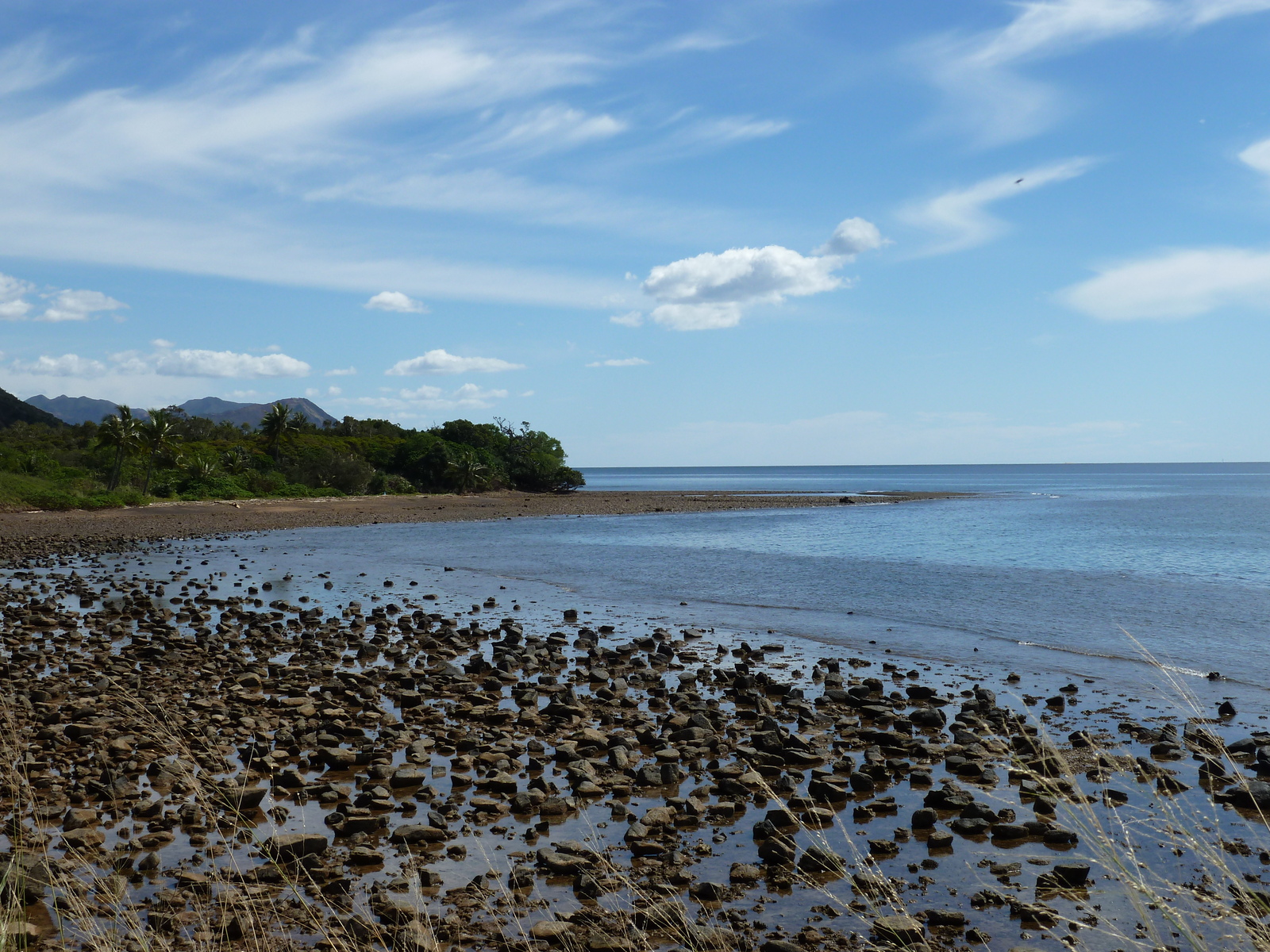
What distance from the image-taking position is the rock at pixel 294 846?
738 cm

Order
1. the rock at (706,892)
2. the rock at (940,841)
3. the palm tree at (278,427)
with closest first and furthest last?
the rock at (706,892), the rock at (940,841), the palm tree at (278,427)

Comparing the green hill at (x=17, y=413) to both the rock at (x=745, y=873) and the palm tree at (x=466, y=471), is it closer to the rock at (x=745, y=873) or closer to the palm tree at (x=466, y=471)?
the palm tree at (x=466, y=471)

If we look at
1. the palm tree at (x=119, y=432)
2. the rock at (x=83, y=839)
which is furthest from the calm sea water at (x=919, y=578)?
the palm tree at (x=119, y=432)

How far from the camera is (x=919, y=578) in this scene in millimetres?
31375

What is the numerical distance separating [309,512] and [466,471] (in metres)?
34.1

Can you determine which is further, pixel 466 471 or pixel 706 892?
pixel 466 471

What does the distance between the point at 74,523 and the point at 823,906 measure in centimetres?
5248

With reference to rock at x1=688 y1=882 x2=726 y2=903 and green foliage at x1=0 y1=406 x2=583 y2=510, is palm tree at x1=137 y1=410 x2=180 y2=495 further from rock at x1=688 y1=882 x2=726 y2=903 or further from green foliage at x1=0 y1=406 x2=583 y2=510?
rock at x1=688 y1=882 x2=726 y2=903

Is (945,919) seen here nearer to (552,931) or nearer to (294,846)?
(552,931)

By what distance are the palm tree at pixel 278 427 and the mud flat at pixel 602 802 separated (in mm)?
80450

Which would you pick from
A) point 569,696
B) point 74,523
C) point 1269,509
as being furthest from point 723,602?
point 1269,509

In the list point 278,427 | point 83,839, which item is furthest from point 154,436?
point 83,839

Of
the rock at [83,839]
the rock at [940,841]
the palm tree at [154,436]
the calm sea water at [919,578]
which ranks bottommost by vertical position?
the calm sea water at [919,578]

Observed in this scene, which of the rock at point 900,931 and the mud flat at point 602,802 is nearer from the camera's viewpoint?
the rock at point 900,931
